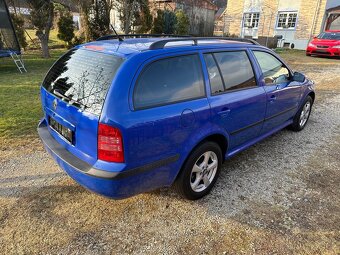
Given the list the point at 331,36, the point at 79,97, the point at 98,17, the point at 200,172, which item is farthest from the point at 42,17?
the point at 331,36

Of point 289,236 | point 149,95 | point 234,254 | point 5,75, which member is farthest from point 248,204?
point 5,75

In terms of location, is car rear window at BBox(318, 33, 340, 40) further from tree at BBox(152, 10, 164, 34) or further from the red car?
tree at BBox(152, 10, 164, 34)

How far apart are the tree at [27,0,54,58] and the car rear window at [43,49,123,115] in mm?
10866

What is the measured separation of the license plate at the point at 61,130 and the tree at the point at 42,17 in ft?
36.4

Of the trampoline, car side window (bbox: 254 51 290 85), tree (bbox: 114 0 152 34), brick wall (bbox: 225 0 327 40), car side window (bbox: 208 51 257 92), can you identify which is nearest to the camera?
car side window (bbox: 208 51 257 92)

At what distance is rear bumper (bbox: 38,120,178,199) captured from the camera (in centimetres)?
221

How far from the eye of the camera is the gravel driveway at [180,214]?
93.9 inches

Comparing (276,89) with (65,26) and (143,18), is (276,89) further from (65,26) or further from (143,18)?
(143,18)

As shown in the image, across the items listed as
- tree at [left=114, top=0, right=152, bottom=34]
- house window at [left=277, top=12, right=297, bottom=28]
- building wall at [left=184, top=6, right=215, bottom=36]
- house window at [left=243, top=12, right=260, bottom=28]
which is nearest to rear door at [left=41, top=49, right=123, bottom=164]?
tree at [left=114, top=0, right=152, bottom=34]

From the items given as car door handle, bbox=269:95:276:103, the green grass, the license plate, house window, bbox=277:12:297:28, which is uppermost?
house window, bbox=277:12:297:28

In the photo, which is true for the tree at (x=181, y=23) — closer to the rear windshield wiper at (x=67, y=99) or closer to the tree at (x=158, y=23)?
the tree at (x=158, y=23)

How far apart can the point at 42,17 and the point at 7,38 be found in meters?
2.89

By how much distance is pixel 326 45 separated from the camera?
14.9 meters

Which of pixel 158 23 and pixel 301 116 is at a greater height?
pixel 158 23
